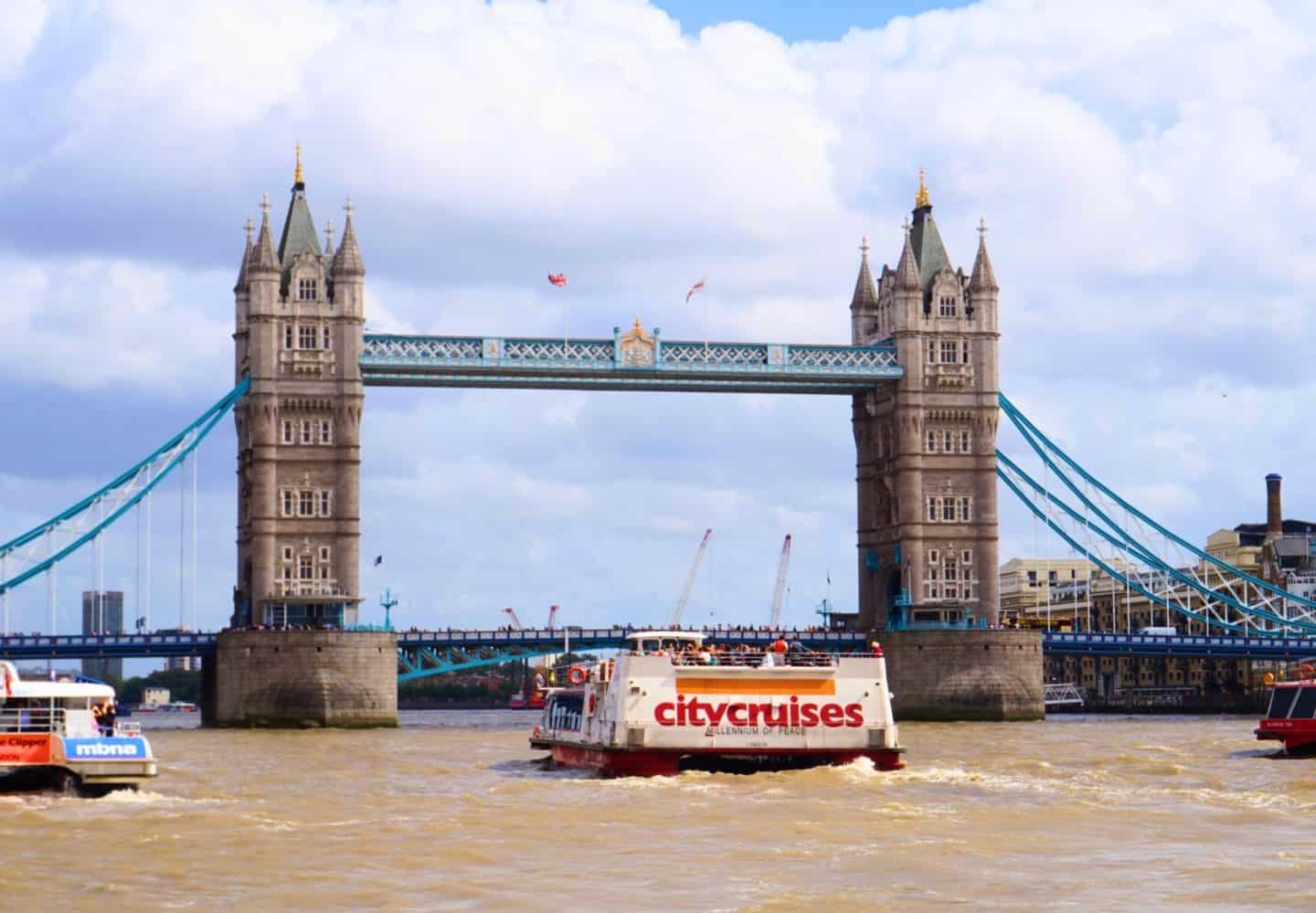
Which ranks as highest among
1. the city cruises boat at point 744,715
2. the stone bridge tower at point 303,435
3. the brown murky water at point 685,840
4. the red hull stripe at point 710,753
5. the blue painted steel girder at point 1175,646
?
the stone bridge tower at point 303,435

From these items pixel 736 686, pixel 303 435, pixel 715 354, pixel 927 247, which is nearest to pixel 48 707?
pixel 736 686

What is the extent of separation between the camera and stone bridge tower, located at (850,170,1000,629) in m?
120

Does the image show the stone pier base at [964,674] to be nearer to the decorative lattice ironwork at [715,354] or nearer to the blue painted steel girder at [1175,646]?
the blue painted steel girder at [1175,646]

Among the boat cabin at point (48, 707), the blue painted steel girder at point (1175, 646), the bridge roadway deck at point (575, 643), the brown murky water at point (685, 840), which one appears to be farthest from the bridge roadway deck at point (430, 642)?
the boat cabin at point (48, 707)

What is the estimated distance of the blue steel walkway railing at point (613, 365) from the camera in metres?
114

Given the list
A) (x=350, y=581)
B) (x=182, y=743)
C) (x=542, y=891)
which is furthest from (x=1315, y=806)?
(x=350, y=581)

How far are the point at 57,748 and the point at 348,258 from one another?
65.8 meters

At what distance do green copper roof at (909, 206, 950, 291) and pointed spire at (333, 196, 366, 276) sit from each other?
29682 millimetres

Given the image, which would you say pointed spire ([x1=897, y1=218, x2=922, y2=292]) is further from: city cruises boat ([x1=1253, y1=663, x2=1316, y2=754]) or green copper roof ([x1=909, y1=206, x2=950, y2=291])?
city cruises boat ([x1=1253, y1=663, x2=1316, y2=754])

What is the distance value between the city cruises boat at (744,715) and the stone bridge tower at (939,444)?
6448 centimetres

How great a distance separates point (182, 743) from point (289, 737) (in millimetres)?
7391

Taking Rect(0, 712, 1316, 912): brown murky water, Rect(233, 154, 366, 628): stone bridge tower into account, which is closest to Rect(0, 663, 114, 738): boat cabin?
Rect(0, 712, 1316, 912): brown murky water

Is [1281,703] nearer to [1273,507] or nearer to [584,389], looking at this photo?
[584,389]

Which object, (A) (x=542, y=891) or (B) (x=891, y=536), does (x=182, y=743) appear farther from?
(A) (x=542, y=891)
